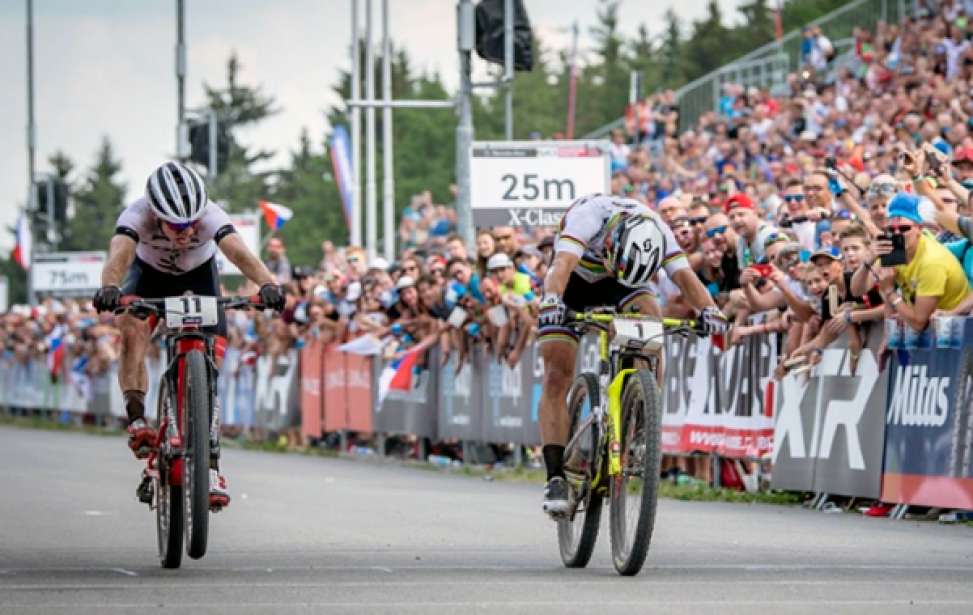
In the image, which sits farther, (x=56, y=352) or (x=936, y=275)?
(x=56, y=352)

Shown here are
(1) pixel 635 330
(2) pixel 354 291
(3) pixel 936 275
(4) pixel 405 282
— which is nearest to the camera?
(1) pixel 635 330

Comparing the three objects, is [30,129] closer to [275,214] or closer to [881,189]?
[275,214]

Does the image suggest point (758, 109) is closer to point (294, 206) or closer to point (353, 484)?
point (353, 484)

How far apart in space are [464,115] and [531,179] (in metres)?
3.16

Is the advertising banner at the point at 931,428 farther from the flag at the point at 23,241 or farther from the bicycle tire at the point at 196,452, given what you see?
the flag at the point at 23,241

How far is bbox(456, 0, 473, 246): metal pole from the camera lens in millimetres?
24797

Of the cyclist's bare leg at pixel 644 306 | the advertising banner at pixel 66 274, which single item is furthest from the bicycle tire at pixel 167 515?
the advertising banner at pixel 66 274

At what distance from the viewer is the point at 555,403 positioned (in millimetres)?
11086

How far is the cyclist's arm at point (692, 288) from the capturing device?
10570mm

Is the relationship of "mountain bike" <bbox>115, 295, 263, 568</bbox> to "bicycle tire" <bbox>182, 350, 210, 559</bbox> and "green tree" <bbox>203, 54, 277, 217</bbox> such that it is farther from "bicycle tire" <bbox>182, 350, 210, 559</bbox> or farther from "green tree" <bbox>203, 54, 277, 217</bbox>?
"green tree" <bbox>203, 54, 277, 217</bbox>

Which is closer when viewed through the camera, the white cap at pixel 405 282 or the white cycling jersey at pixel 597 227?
the white cycling jersey at pixel 597 227

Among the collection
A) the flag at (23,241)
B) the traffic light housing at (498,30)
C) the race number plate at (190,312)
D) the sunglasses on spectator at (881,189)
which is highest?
the flag at (23,241)

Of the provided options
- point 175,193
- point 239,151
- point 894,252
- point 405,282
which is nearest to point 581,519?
point 175,193

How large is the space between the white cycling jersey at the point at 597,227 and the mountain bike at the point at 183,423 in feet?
5.20
